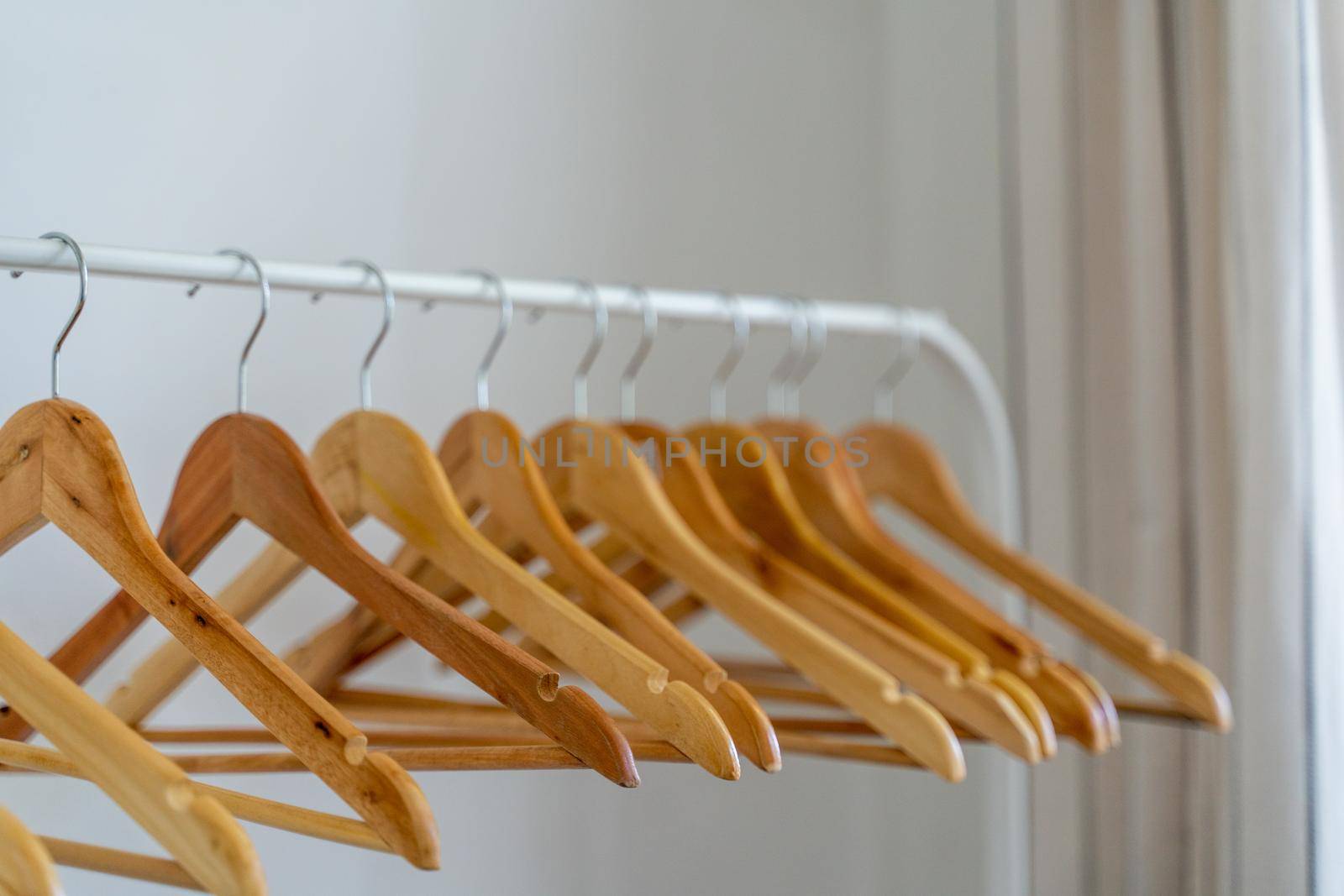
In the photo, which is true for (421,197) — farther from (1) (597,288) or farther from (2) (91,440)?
(2) (91,440)

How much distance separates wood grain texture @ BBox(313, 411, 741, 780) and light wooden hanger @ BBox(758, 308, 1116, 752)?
342mm

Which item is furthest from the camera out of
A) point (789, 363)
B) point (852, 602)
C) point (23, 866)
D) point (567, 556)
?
point (789, 363)

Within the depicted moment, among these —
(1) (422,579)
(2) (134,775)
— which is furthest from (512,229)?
(2) (134,775)

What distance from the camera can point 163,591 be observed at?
67 cm

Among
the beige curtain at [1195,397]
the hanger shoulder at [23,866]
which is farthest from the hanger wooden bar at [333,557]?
the beige curtain at [1195,397]

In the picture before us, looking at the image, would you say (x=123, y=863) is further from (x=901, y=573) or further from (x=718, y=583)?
(x=901, y=573)

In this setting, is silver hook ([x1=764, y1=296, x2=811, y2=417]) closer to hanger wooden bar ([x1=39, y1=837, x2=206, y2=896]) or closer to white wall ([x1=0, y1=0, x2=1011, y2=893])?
white wall ([x1=0, y1=0, x2=1011, y2=893])

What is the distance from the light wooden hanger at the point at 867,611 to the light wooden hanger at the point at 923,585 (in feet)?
0.08

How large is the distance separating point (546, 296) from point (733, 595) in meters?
0.30

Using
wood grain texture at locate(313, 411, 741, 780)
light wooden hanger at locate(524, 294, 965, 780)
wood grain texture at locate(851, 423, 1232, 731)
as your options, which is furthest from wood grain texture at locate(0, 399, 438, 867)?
wood grain texture at locate(851, 423, 1232, 731)

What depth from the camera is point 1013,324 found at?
4.91 ft

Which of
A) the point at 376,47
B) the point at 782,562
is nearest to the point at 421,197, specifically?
the point at 376,47

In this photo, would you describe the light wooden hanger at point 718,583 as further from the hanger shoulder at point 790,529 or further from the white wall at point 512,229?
the white wall at point 512,229

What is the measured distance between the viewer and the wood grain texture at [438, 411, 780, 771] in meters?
0.77
